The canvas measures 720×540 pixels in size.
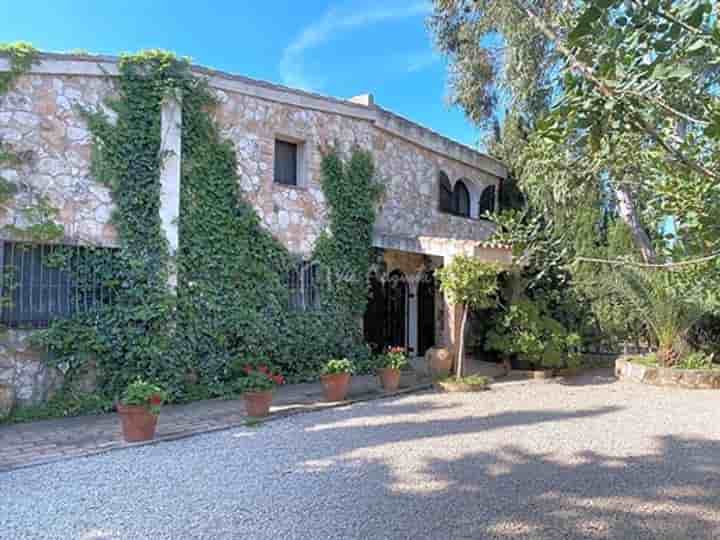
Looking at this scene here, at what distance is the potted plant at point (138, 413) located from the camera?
6504 millimetres

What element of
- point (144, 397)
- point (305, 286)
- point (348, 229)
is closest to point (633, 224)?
point (348, 229)

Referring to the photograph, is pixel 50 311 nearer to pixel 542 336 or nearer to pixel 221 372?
pixel 221 372

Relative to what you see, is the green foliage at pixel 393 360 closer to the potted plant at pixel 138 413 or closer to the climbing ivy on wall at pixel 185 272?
Answer: the climbing ivy on wall at pixel 185 272

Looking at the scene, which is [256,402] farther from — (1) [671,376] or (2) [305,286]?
(1) [671,376]

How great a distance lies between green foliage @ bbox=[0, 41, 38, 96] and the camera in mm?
7934

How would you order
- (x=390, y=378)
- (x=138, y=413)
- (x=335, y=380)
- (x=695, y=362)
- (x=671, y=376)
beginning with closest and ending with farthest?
(x=138, y=413) → (x=335, y=380) → (x=390, y=378) → (x=671, y=376) → (x=695, y=362)

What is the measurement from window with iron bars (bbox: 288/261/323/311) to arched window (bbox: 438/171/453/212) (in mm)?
4828

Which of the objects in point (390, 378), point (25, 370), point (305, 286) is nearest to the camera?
point (25, 370)

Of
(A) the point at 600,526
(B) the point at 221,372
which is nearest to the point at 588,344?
(B) the point at 221,372

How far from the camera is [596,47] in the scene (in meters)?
2.85

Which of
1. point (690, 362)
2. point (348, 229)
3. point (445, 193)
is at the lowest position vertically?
point (690, 362)

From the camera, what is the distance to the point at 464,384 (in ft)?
32.4

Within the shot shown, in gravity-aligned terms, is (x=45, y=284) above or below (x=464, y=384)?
above

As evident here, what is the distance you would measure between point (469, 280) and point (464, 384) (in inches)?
77.6
